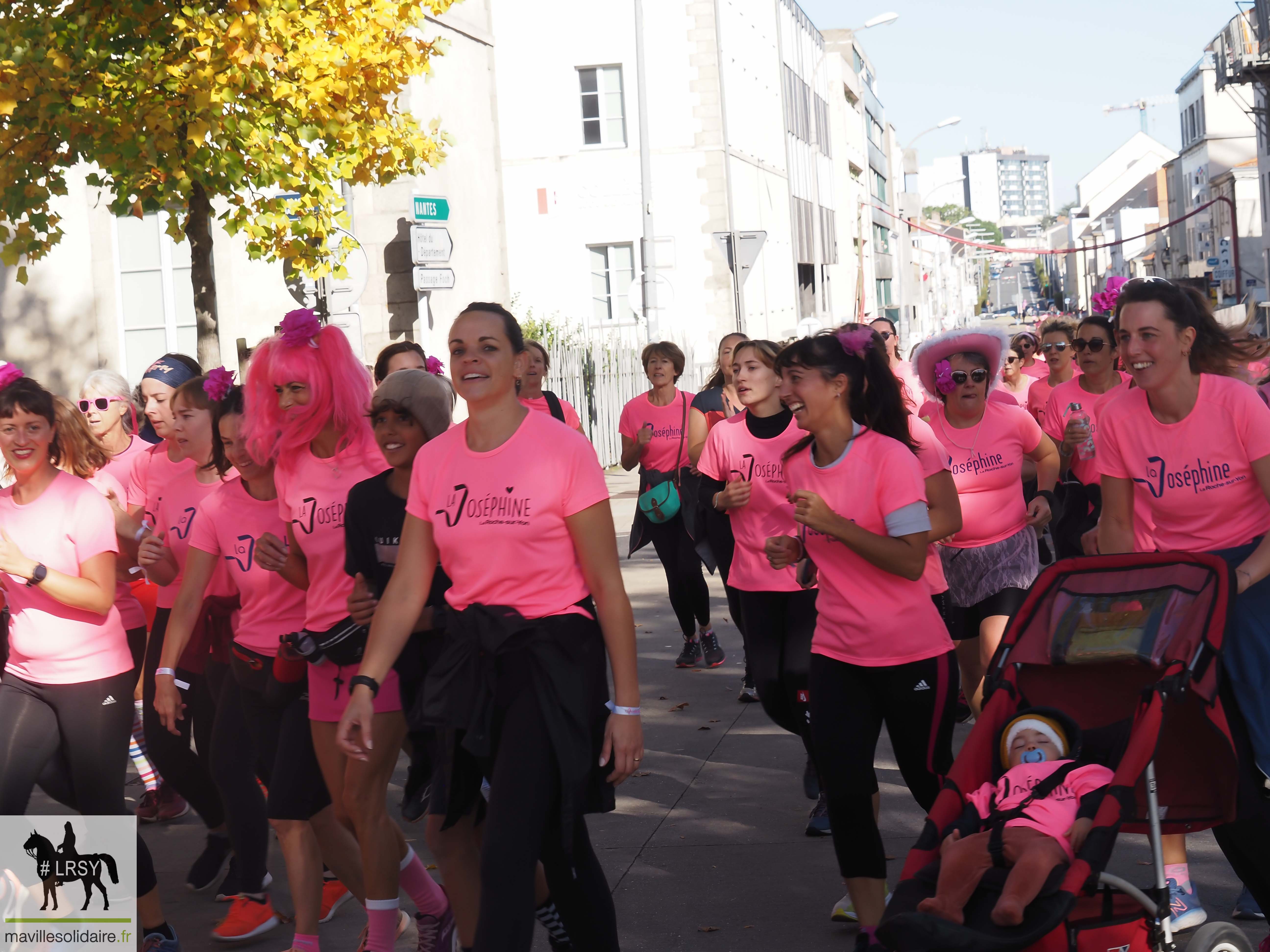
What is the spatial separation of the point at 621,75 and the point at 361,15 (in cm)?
2275

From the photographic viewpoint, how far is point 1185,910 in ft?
15.8

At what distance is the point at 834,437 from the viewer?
15.8 feet

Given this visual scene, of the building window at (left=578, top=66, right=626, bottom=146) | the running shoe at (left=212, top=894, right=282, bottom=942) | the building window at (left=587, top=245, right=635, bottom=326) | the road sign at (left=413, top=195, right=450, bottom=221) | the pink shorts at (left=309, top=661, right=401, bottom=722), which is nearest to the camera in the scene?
the pink shorts at (left=309, top=661, right=401, bottom=722)

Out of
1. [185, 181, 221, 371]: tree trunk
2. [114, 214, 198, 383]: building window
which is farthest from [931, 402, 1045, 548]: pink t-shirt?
[114, 214, 198, 383]: building window

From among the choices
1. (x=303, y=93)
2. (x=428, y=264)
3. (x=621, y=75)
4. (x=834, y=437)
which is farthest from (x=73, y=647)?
(x=621, y=75)

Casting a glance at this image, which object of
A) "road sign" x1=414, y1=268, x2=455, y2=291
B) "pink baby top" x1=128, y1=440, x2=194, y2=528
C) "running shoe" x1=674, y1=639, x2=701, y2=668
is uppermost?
"road sign" x1=414, y1=268, x2=455, y2=291

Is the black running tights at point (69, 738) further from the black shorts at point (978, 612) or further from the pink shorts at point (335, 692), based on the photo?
the black shorts at point (978, 612)

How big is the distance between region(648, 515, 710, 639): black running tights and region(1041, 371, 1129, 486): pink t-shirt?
93.2 inches

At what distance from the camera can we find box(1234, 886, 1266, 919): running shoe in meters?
4.84

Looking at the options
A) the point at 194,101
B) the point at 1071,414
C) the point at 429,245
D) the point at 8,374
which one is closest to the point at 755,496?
the point at 1071,414

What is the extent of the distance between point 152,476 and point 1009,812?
13.4 feet

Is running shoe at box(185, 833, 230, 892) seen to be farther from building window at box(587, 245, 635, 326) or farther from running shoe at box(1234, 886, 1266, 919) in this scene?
building window at box(587, 245, 635, 326)

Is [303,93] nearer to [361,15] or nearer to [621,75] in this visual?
[361,15]

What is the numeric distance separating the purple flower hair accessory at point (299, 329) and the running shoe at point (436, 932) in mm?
1936
